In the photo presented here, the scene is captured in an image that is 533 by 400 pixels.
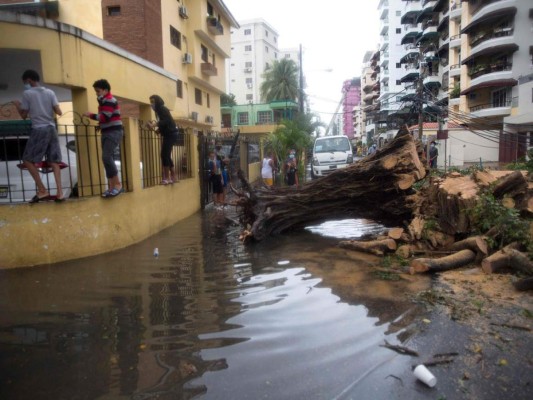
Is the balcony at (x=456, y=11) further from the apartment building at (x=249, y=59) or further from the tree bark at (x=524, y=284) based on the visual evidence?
the tree bark at (x=524, y=284)

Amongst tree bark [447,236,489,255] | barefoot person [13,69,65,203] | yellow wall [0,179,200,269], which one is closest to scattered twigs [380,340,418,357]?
tree bark [447,236,489,255]

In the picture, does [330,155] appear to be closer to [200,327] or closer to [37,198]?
[37,198]

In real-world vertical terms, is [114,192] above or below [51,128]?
below

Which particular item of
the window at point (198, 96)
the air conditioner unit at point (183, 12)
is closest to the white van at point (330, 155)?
the window at point (198, 96)

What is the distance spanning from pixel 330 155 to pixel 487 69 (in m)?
29.5

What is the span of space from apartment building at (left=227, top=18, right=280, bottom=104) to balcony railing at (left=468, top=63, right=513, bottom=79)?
4534cm

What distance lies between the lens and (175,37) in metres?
25.4

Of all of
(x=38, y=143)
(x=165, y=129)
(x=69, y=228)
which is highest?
(x=165, y=129)

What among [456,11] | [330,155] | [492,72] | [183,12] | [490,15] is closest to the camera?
[330,155]

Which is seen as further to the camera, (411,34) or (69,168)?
(411,34)

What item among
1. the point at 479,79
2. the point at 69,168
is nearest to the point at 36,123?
the point at 69,168

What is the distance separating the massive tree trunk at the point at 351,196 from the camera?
7.24 metres

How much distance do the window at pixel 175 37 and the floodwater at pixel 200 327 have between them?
21.4 meters

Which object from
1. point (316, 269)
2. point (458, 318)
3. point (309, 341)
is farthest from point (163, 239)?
point (458, 318)
